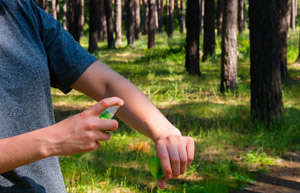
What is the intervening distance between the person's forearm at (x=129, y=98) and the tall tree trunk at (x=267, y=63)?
17.5ft

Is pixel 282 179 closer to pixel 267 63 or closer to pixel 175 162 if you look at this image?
pixel 267 63

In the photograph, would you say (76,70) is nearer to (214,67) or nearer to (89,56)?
(89,56)

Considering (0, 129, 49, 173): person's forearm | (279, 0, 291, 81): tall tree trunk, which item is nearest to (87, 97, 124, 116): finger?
(0, 129, 49, 173): person's forearm

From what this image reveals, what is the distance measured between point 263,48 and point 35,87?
5.64 meters

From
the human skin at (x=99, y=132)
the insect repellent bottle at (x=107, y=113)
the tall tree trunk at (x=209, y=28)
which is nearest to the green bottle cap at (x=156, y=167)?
the human skin at (x=99, y=132)

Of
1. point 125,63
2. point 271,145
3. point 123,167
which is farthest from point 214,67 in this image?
point 123,167

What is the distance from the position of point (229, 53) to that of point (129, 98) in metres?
7.99

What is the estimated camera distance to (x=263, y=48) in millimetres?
6457

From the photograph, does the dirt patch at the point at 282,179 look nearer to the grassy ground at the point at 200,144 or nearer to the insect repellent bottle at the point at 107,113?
the grassy ground at the point at 200,144

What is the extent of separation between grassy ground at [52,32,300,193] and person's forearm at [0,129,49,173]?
249 cm

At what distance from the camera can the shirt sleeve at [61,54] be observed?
1457 millimetres

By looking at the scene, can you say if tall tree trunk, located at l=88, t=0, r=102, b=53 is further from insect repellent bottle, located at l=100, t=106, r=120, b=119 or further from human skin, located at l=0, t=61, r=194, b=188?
insect repellent bottle, located at l=100, t=106, r=120, b=119

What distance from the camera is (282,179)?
4.68 metres

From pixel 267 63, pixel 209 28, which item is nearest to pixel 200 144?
pixel 267 63
